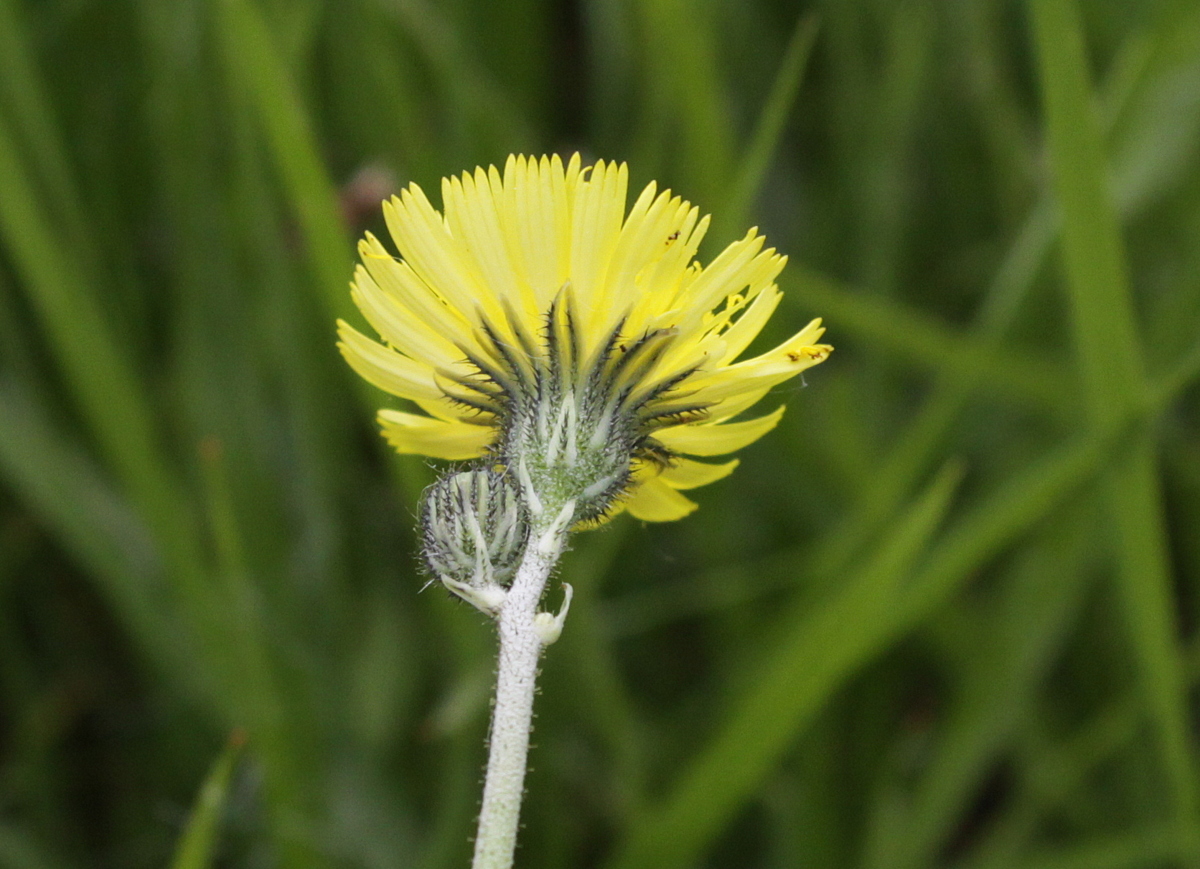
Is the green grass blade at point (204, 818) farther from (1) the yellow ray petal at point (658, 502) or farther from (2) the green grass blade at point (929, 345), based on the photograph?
(2) the green grass blade at point (929, 345)

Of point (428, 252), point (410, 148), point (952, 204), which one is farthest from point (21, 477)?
point (952, 204)

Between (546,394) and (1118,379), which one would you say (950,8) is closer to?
(1118,379)

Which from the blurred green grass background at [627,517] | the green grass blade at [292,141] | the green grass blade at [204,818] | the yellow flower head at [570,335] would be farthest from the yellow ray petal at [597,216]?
the green grass blade at [292,141]

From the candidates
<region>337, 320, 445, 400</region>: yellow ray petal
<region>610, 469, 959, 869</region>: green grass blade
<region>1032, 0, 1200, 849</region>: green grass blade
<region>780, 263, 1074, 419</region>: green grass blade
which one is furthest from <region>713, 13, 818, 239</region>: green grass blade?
<region>337, 320, 445, 400</region>: yellow ray petal

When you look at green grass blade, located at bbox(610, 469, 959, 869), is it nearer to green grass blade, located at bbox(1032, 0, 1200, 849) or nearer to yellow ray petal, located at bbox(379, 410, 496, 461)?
green grass blade, located at bbox(1032, 0, 1200, 849)

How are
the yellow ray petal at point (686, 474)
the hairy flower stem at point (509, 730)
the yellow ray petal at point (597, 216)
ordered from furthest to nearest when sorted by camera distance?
the yellow ray petal at point (686, 474)
the yellow ray petal at point (597, 216)
the hairy flower stem at point (509, 730)

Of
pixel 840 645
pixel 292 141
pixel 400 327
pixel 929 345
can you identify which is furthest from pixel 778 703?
pixel 292 141
